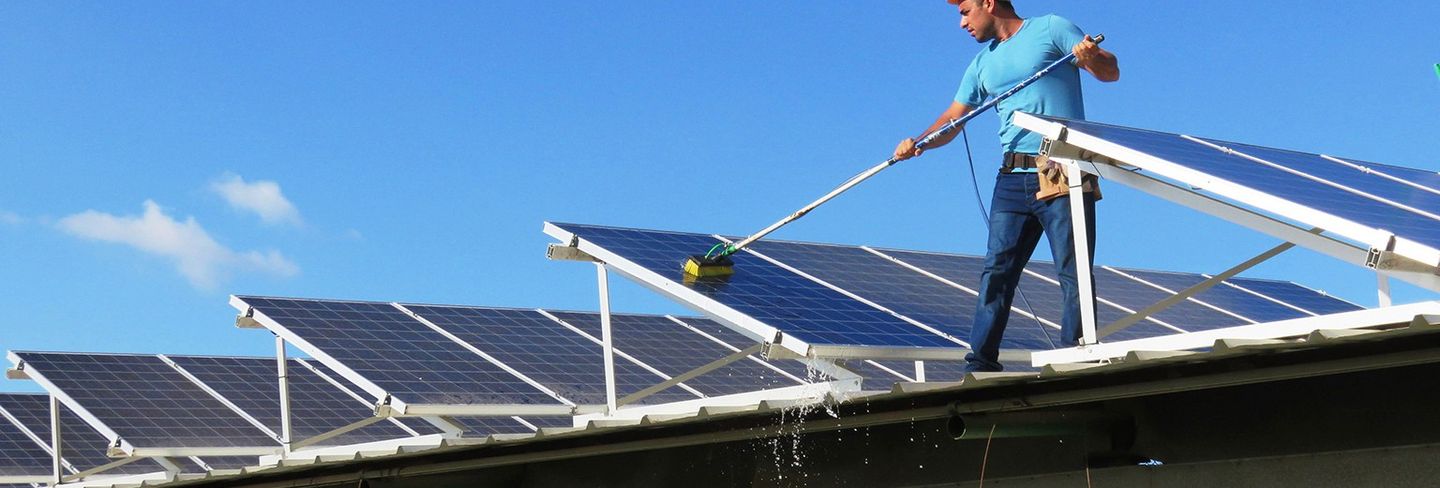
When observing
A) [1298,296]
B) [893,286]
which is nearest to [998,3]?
[893,286]

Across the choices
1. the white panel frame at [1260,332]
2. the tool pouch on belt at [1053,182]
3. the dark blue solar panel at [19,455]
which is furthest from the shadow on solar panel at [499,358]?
the dark blue solar panel at [19,455]

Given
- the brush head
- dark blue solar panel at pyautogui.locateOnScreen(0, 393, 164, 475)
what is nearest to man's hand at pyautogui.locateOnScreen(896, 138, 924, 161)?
the brush head

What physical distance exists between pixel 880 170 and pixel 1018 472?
6.71 feet

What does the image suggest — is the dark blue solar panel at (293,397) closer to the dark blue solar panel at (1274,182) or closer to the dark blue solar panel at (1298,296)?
the dark blue solar panel at (1298,296)

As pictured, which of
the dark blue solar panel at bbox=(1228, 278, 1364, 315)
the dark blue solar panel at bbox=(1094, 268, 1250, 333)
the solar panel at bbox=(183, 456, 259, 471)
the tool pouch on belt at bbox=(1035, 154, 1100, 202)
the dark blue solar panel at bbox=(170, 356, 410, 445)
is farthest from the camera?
the solar panel at bbox=(183, 456, 259, 471)

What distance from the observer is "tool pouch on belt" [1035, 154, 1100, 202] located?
827 centimetres

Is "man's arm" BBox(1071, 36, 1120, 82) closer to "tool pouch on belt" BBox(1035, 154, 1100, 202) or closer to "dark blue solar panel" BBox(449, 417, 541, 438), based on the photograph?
"tool pouch on belt" BBox(1035, 154, 1100, 202)

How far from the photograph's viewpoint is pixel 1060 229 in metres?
8.41

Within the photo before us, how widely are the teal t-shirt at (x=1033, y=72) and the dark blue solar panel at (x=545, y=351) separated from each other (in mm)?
4814

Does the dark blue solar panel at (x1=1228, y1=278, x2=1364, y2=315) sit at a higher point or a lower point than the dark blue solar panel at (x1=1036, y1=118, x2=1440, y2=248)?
higher

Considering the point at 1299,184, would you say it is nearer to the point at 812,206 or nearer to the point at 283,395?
the point at 812,206

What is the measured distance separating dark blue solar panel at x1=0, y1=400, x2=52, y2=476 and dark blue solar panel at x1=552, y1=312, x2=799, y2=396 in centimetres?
751

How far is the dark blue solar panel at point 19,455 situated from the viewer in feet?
62.3

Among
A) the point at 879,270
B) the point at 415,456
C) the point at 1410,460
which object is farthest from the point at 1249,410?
the point at 415,456
